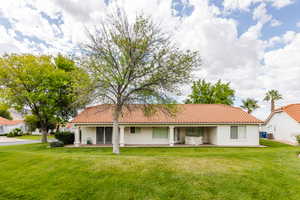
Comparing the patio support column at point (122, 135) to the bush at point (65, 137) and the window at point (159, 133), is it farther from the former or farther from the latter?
the bush at point (65, 137)

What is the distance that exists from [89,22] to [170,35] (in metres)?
6.14

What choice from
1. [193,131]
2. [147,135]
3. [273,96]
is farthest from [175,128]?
[273,96]

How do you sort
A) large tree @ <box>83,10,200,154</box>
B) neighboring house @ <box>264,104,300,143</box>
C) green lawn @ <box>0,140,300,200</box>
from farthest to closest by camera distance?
neighboring house @ <box>264,104,300,143</box>, large tree @ <box>83,10,200,154</box>, green lawn @ <box>0,140,300,200</box>

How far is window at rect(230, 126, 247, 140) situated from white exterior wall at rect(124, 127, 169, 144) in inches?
281

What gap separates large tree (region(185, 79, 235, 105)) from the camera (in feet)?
112

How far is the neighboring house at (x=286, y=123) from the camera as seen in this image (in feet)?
67.8

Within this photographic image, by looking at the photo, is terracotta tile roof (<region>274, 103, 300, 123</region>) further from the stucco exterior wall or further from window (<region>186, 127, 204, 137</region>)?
window (<region>186, 127, 204, 137</region>)

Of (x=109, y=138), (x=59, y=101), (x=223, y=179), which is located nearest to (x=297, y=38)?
(x=223, y=179)

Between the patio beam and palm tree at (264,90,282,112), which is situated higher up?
palm tree at (264,90,282,112)

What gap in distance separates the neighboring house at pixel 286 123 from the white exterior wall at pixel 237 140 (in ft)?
24.8

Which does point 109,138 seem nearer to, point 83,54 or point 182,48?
point 83,54

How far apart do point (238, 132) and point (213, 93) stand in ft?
59.1

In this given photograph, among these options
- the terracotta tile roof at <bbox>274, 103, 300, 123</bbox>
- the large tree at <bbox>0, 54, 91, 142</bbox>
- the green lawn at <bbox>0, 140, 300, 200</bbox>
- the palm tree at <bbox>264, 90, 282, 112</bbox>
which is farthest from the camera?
the palm tree at <bbox>264, 90, 282, 112</bbox>

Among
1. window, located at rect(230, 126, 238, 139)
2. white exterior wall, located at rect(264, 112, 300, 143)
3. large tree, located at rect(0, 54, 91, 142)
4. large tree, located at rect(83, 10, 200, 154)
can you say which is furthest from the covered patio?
white exterior wall, located at rect(264, 112, 300, 143)
